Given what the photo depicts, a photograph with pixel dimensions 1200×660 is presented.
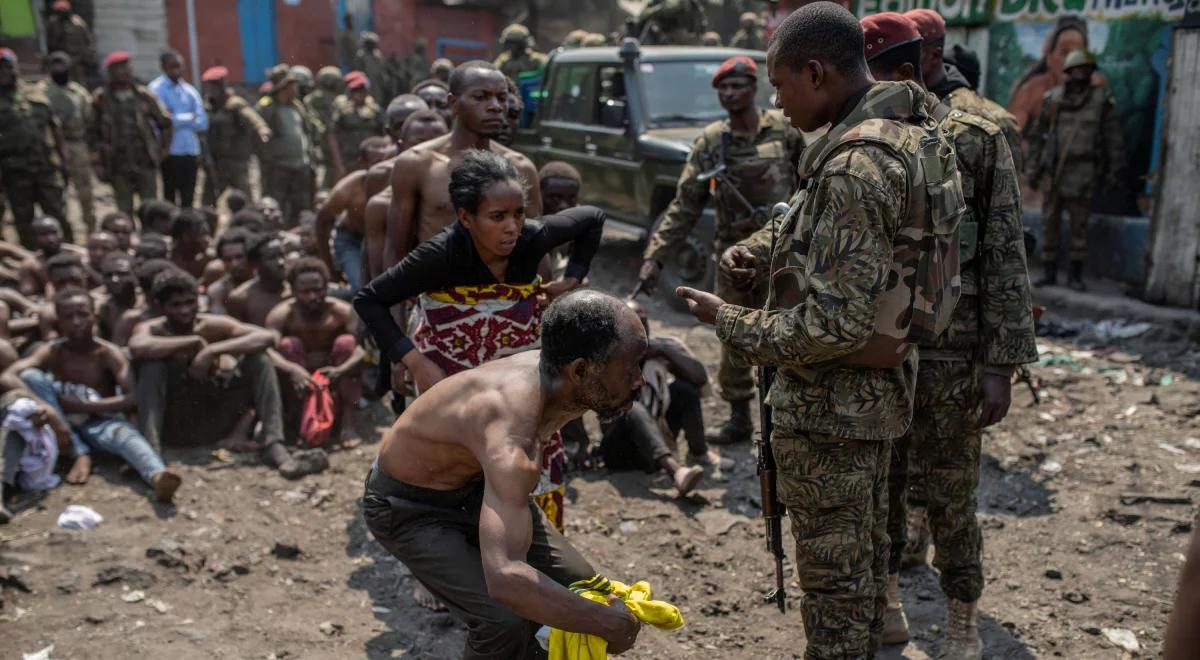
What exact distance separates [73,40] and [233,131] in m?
6.07

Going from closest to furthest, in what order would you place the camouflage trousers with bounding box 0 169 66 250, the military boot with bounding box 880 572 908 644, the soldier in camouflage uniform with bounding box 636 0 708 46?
the military boot with bounding box 880 572 908 644
the camouflage trousers with bounding box 0 169 66 250
the soldier in camouflage uniform with bounding box 636 0 708 46

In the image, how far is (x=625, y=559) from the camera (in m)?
4.46

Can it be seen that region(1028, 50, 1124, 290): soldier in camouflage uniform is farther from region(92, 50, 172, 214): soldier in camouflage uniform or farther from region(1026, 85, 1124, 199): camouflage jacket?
region(92, 50, 172, 214): soldier in camouflage uniform

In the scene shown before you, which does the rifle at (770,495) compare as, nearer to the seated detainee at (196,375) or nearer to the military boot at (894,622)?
the military boot at (894,622)

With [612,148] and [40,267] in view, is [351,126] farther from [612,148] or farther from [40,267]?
[40,267]

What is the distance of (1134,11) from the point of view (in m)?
8.64

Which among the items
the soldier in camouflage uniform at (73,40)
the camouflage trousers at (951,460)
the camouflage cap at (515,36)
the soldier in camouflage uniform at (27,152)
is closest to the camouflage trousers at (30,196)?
the soldier in camouflage uniform at (27,152)

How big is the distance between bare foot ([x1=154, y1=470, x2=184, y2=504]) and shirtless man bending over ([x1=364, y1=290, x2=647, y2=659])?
8.35 ft

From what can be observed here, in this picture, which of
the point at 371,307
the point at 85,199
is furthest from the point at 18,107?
the point at 371,307

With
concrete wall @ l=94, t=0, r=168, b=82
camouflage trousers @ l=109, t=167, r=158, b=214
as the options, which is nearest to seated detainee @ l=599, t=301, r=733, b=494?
camouflage trousers @ l=109, t=167, r=158, b=214

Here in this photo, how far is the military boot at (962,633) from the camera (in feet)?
11.1

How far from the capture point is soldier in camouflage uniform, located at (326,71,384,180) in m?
12.3

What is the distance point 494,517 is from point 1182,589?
1.38 metres

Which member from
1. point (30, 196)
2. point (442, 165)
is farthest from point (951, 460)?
point (30, 196)
